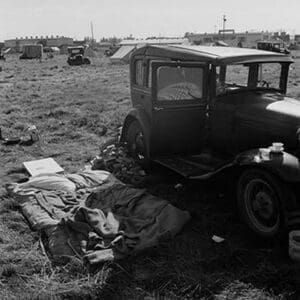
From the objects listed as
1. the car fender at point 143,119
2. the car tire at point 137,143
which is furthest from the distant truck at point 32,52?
the car fender at point 143,119

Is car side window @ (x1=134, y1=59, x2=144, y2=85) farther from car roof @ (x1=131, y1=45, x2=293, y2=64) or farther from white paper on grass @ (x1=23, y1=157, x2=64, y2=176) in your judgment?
white paper on grass @ (x1=23, y1=157, x2=64, y2=176)

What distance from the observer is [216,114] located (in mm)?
5270

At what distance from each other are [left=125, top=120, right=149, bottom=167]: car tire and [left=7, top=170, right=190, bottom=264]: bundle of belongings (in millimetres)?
630

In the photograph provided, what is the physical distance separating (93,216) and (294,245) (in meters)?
2.05

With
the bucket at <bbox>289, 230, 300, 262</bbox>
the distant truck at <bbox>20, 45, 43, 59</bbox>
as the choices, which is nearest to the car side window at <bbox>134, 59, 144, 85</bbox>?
the bucket at <bbox>289, 230, 300, 262</bbox>

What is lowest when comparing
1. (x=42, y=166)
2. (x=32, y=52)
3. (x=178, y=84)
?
(x=32, y=52)

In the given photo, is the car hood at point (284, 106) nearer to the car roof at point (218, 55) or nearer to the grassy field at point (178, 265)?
the car roof at point (218, 55)

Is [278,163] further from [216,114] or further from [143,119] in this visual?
[143,119]

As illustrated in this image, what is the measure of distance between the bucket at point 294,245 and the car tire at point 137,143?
8.79 feet

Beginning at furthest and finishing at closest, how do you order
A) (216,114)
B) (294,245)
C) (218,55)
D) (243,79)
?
(243,79) → (216,114) → (218,55) → (294,245)

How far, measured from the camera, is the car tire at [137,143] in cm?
613

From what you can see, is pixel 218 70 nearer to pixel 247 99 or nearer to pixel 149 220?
pixel 247 99

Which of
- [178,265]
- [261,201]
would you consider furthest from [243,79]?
[178,265]

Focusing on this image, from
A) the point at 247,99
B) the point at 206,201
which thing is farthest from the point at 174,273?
the point at 247,99
